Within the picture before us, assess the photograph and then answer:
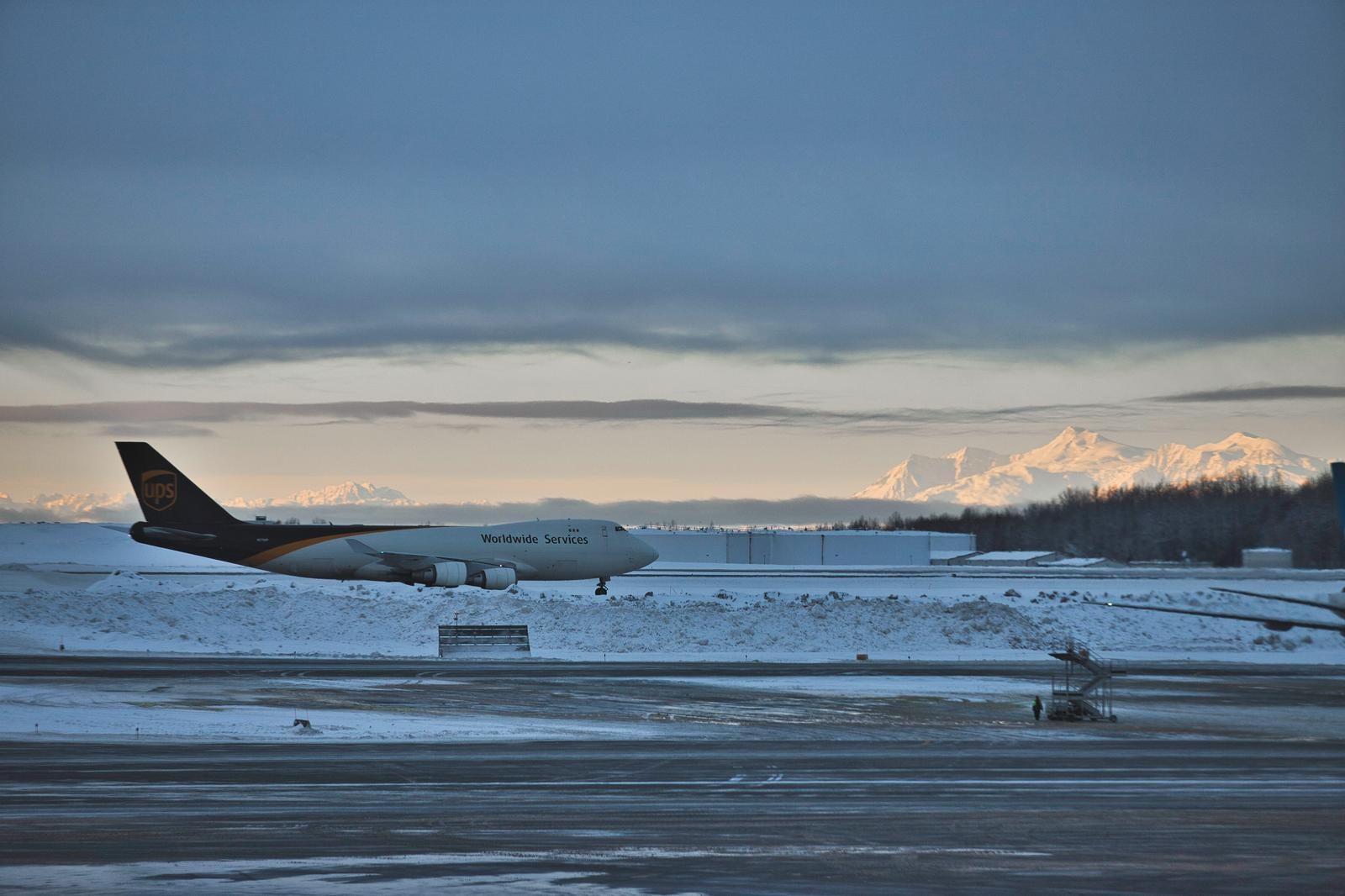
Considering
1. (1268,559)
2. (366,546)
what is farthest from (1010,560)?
(366,546)

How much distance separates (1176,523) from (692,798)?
141m

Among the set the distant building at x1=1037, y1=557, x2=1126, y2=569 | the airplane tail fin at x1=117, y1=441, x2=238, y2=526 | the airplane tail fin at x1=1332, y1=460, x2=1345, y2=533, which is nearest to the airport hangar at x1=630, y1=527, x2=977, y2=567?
the distant building at x1=1037, y1=557, x2=1126, y2=569

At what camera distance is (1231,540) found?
4988 inches

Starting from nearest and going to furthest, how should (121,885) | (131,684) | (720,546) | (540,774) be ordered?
1. (121,885)
2. (540,774)
3. (131,684)
4. (720,546)

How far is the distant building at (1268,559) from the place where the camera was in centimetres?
9481

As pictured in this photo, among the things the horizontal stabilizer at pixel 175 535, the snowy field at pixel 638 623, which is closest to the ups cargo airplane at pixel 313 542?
the horizontal stabilizer at pixel 175 535

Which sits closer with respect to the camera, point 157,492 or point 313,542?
point 313,542

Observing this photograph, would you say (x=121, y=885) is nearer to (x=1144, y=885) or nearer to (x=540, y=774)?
(x=540, y=774)

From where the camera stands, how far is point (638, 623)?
4966 cm

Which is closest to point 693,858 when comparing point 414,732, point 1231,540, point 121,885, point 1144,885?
point 1144,885

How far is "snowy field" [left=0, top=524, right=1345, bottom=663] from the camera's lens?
45.0 m

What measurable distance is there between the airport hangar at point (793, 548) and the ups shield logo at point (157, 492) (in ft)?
206

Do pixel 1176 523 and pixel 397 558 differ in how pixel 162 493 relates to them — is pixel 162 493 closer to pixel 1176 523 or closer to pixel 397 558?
pixel 397 558

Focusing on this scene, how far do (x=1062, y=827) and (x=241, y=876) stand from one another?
10.1m
